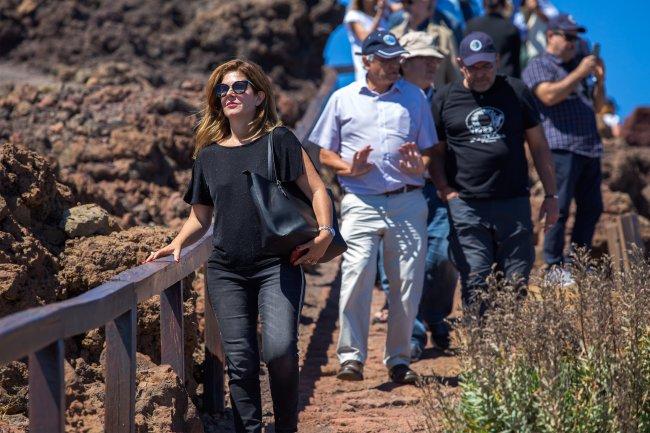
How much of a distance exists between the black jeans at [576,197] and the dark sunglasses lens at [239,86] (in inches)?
163

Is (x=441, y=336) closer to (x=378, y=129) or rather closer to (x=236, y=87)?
(x=378, y=129)

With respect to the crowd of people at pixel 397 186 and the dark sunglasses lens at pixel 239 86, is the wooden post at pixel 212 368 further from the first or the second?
the dark sunglasses lens at pixel 239 86

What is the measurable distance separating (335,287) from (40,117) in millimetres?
2972

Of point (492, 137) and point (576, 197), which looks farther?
point (576, 197)

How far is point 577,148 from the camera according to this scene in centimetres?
927

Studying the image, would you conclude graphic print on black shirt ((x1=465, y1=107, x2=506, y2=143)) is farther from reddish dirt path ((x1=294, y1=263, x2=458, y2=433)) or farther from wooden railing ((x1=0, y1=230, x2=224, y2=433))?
wooden railing ((x1=0, y1=230, x2=224, y2=433))

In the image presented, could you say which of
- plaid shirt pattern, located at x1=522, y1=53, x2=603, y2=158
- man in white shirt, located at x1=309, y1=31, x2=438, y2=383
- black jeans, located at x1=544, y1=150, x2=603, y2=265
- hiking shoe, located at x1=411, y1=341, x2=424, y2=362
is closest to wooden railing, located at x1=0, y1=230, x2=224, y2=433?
man in white shirt, located at x1=309, y1=31, x2=438, y2=383

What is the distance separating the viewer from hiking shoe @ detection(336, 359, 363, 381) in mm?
7422

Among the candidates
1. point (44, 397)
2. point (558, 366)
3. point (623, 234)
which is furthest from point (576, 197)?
point (44, 397)

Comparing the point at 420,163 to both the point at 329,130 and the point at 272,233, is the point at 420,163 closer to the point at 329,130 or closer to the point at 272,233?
the point at 329,130

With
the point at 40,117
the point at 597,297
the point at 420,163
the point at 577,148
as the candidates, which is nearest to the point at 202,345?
the point at 420,163

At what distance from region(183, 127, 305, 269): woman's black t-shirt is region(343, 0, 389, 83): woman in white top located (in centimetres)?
549

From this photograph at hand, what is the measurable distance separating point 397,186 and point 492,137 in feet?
2.13

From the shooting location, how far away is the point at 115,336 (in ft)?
15.4
